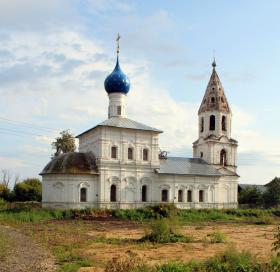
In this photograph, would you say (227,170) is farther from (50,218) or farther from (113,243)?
(113,243)

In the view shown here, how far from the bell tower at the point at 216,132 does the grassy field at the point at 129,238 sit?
5.57 metres

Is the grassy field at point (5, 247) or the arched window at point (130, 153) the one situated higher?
the arched window at point (130, 153)

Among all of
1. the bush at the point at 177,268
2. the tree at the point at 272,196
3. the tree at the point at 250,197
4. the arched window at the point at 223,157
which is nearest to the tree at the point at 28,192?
the arched window at the point at 223,157

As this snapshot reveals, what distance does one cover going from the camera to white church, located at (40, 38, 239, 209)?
3434 cm

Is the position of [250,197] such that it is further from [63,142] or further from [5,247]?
[5,247]

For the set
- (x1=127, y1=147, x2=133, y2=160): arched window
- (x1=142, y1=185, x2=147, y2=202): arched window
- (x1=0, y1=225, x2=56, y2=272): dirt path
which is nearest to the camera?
(x1=0, y1=225, x2=56, y2=272): dirt path

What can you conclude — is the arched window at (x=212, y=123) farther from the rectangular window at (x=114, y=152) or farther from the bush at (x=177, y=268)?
the bush at (x=177, y=268)

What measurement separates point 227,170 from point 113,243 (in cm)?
2406

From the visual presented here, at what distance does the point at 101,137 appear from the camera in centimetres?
3509

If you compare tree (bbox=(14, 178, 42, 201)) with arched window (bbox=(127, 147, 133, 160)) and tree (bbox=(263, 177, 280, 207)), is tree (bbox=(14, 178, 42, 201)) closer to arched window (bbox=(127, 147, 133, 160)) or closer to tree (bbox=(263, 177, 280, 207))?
arched window (bbox=(127, 147, 133, 160))

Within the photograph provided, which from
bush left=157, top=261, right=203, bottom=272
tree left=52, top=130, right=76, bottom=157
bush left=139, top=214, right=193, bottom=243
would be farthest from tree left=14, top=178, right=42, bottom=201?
bush left=157, top=261, right=203, bottom=272

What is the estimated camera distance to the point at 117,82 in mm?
38094

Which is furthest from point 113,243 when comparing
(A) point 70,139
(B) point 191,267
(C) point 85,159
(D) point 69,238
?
(A) point 70,139

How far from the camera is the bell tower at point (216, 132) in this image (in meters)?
41.7
